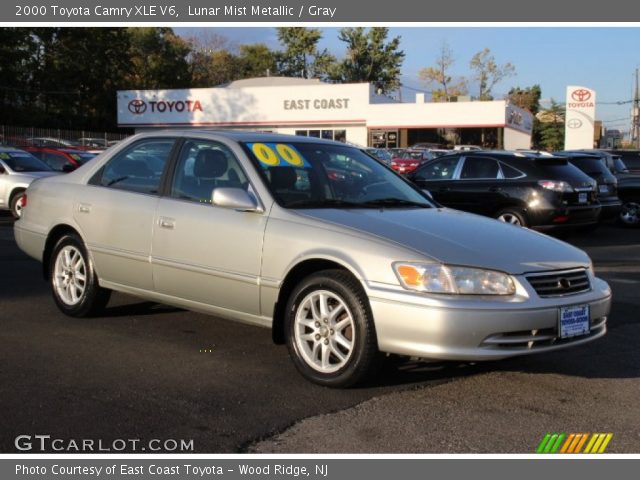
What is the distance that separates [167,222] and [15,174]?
11305mm

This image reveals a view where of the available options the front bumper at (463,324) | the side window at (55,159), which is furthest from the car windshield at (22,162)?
the front bumper at (463,324)

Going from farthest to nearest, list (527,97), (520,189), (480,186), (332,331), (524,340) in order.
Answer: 1. (527,97)
2. (480,186)
3. (520,189)
4. (332,331)
5. (524,340)

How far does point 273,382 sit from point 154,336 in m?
1.52

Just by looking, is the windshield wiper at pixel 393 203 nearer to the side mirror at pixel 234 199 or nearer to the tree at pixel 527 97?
the side mirror at pixel 234 199

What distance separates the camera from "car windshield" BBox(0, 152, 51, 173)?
1603 cm

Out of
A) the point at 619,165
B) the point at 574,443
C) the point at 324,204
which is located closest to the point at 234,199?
the point at 324,204

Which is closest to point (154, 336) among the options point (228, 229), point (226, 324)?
point (226, 324)

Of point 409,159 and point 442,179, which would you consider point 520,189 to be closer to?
point 442,179

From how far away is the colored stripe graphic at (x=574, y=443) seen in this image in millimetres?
3902

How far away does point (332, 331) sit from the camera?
4.74 metres

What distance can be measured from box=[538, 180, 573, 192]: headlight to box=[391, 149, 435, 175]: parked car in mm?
18514

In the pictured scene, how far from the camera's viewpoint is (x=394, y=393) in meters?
4.71

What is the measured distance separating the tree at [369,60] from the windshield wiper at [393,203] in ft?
253

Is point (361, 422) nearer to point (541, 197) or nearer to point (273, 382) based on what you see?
point (273, 382)
